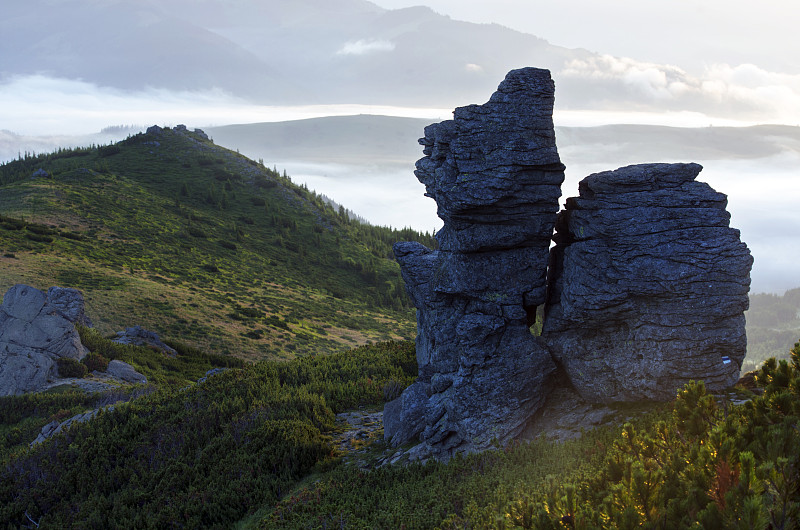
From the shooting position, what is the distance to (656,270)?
561 inches

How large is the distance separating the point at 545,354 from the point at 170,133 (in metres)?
119

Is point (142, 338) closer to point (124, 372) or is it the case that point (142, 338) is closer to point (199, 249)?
point (124, 372)

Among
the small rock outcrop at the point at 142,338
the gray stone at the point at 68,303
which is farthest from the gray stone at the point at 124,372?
the small rock outcrop at the point at 142,338

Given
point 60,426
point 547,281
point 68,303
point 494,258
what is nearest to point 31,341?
point 68,303

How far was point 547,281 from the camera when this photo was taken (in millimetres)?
17578

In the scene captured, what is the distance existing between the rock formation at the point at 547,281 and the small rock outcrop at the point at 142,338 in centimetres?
2732

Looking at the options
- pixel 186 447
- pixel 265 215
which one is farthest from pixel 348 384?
pixel 265 215

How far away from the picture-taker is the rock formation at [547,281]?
46.8ft

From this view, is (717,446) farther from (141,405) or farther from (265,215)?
(265,215)

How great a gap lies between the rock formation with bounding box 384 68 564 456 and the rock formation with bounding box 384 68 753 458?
1.6 inches

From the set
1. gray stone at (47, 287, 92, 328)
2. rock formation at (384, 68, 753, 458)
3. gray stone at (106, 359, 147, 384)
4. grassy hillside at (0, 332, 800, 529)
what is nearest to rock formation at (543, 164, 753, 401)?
rock formation at (384, 68, 753, 458)

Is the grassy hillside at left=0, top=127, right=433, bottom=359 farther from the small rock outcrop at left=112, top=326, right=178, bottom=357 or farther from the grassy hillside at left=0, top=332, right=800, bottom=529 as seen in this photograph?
the grassy hillside at left=0, top=332, right=800, bottom=529

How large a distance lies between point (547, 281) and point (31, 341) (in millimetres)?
28662

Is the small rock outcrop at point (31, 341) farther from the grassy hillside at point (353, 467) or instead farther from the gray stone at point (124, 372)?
the grassy hillside at point (353, 467)
